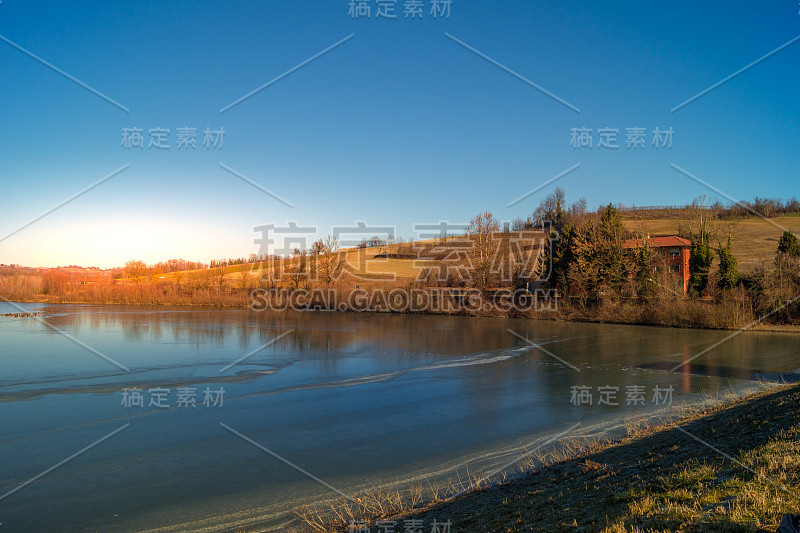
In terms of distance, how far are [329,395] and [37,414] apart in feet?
22.6

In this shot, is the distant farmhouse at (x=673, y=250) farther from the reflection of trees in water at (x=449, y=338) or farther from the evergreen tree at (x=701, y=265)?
the reflection of trees in water at (x=449, y=338)

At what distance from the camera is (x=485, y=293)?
152 feet

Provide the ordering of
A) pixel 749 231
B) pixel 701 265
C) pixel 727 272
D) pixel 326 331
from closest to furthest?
pixel 326 331 → pixel 727 272 → pixel 701 265 → pixel 749 231

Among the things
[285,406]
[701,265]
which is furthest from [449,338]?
[701,265]

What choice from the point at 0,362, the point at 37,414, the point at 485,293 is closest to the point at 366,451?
the point at 37,414

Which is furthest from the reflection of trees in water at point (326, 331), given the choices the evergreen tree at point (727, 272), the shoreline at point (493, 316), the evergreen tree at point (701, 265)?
the evergreen tree at point (727, 272)

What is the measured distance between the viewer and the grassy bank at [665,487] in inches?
158

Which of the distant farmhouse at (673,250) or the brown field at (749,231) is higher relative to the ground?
the brown field at (749,231)

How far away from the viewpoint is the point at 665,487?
4.87 metres

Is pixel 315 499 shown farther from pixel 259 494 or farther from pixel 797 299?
pixel 797 299

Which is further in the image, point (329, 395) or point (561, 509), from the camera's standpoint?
point (329, 395)

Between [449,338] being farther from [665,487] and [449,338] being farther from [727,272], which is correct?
[665,487]

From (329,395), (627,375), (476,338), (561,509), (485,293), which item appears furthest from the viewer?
(485,293)

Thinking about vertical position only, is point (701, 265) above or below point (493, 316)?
above
